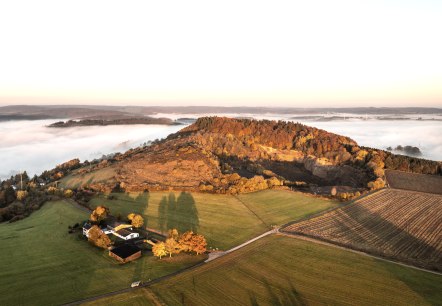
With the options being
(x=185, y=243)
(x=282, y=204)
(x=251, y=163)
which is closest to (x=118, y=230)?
(x=185, y=243)

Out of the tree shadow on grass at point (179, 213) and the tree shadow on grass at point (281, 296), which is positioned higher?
the tree shadow on grass at point (281, 296)

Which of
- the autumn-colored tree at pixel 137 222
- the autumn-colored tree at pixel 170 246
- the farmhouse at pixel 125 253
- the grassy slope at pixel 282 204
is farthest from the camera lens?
the grassy slope at pixel 282 204

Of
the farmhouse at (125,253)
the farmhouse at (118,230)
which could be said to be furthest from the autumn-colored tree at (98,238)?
the farmhouse at (118,230)

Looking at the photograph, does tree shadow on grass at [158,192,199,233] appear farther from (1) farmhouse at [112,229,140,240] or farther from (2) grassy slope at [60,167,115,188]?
(2) grassy slope at [60,167,115,188]

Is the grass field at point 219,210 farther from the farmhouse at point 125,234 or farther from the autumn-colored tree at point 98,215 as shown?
the autumn-colored tree at point 98,215

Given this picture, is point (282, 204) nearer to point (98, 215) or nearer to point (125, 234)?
point (125, 234)

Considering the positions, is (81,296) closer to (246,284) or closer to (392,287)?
(246,284)
